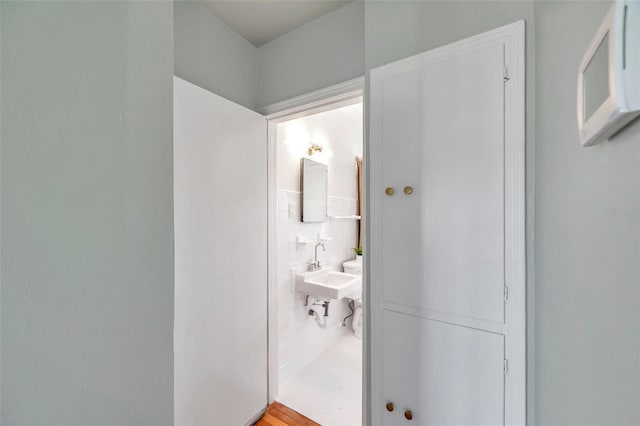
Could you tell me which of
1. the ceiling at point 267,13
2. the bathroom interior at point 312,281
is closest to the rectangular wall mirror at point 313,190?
the bathroom interior at point 312,281

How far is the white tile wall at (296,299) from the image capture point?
2182mm

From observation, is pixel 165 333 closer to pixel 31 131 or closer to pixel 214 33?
pixel 31 131

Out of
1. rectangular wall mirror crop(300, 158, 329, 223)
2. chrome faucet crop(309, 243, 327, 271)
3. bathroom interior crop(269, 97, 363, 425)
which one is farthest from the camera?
chrome faucet crop(309, 243, 327, 271)

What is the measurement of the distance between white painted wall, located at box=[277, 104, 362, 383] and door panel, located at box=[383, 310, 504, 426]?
116 cm

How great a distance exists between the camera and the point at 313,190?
2467mm

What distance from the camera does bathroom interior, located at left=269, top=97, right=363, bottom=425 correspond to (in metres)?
2.02

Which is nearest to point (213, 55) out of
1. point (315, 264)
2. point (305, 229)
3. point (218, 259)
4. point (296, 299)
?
point (218, 259)

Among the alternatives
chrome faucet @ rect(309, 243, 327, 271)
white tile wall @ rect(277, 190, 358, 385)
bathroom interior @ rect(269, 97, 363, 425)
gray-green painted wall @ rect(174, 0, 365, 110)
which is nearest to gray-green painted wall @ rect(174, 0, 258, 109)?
gray-green painted wall @ rect(174, 0, 365, 110)

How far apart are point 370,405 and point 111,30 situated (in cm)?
159

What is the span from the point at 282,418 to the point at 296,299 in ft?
2.70

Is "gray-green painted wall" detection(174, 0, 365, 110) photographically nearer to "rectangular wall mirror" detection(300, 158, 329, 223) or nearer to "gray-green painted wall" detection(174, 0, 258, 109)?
"gray-green painted wall" detection(174, 0, 258, 109)

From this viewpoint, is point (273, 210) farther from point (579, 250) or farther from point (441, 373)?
point (579, 250)

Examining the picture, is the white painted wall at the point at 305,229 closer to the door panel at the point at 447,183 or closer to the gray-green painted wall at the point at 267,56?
the gray-green painted wall at the point at 267,56

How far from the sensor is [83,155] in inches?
15.1
